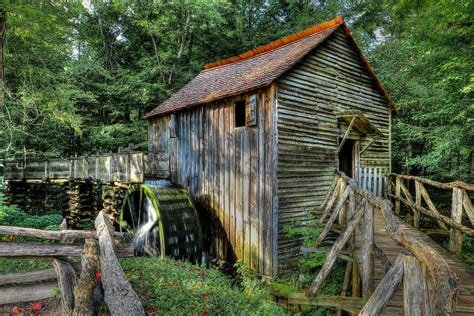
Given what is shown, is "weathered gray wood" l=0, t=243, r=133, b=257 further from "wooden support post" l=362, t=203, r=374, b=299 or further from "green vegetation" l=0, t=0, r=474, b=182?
"green vegetation" l=0, t=0, r=474, b=182

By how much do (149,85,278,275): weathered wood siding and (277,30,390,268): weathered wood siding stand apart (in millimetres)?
362

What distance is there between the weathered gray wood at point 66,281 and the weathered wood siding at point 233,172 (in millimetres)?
4651

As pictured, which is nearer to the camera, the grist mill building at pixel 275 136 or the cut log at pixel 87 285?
the cut log at pixel 87 285

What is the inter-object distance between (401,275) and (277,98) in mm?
6172

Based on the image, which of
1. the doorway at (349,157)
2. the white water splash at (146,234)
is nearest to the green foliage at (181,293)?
the white water splash at (146,234)

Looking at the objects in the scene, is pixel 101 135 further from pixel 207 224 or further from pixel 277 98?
pixel 277 98

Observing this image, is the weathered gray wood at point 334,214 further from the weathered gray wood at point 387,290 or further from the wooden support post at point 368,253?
the weathered gray wood at point 387,290

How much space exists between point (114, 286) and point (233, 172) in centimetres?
536

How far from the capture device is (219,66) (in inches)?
501

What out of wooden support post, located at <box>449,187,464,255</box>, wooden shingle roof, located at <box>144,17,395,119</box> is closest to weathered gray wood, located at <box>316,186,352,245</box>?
wooden support post, located at <box>449,187,464,255</box>

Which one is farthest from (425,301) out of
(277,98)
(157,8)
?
(157,8)

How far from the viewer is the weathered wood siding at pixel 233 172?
7.52 metres

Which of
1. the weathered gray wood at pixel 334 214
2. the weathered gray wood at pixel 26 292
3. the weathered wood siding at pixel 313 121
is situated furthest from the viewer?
the weathered wood siding at pixel 313 121

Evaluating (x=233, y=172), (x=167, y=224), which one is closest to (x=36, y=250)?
(x=167, y=224)
